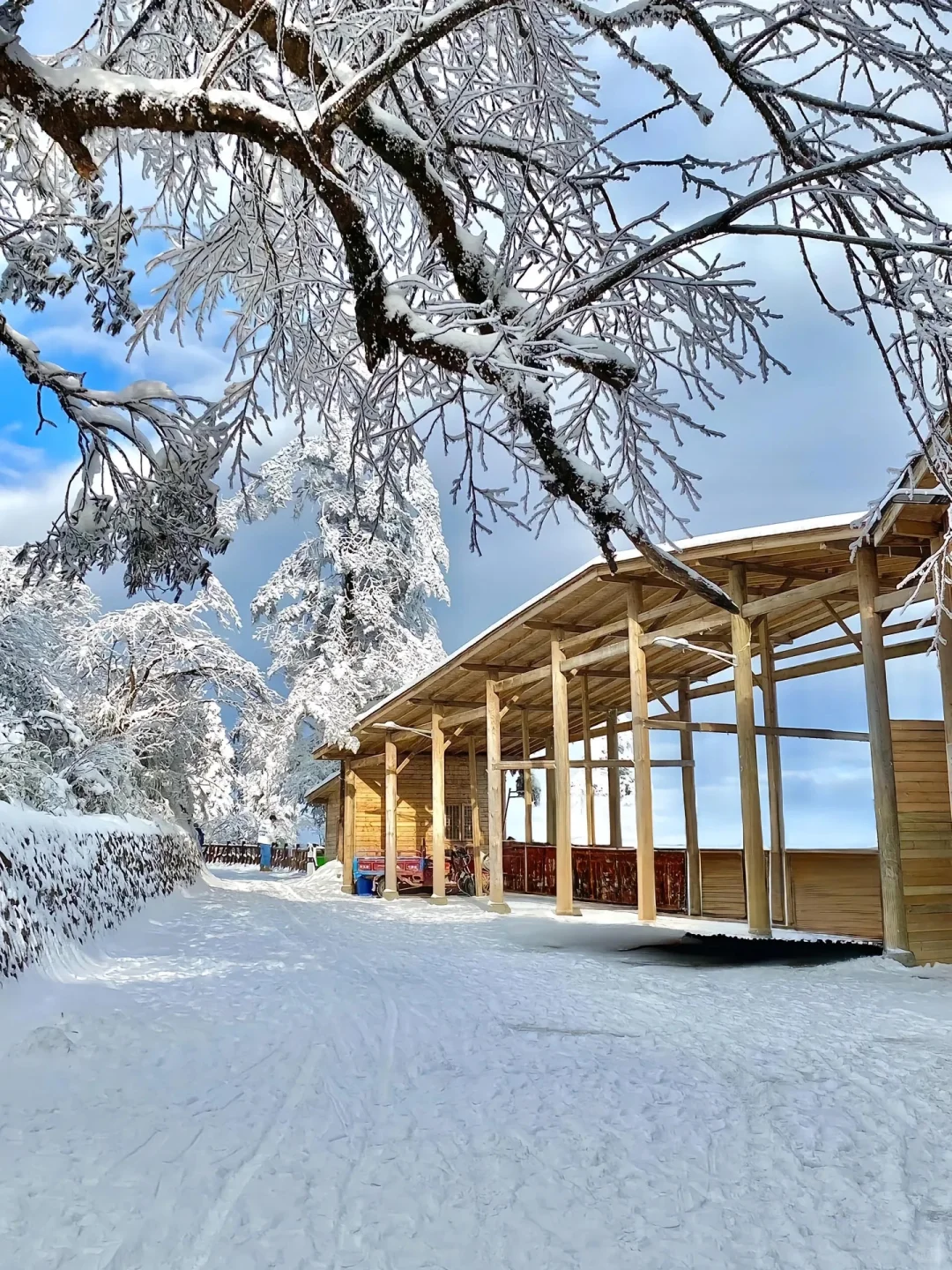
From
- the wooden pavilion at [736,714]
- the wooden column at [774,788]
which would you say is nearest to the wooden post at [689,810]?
the wooden pavilion at [736,714]

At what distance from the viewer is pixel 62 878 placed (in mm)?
9047

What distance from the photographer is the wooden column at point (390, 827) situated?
20.5 m

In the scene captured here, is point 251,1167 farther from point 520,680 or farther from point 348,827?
point 348,827

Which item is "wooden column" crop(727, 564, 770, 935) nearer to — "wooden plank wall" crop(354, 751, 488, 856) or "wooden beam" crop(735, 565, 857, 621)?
"wooden beam" crop(735, 565, 857, 621)

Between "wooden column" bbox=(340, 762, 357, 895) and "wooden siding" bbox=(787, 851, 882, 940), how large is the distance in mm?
12046

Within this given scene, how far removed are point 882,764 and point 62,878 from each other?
778cm

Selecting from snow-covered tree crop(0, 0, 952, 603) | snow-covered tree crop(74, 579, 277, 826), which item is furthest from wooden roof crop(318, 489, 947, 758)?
snow-covered tree crop(74, 579, 277, 826)

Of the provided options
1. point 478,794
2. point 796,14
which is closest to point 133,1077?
Result: point 796,14

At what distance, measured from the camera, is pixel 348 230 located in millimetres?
4496

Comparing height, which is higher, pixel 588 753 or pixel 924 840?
pixel 588 753

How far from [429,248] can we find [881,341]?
1994 millimetres

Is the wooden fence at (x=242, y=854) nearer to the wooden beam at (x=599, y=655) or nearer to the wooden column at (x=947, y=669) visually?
the wooden beam at (x=599, y=655)

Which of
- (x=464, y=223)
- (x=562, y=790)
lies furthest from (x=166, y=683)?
(x=464, y=223)

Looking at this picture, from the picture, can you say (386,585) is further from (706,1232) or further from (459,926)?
(706,1232)
